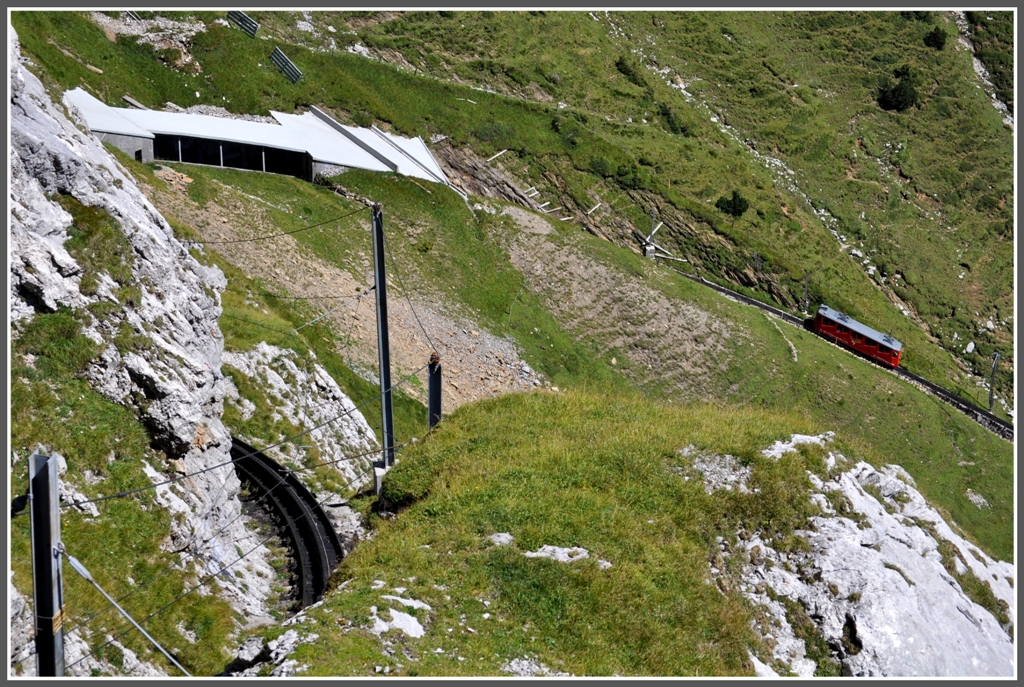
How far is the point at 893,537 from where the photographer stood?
2327cm

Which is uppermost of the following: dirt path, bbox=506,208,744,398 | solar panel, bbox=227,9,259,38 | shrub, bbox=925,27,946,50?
shrub, bbox=925,27,946,50

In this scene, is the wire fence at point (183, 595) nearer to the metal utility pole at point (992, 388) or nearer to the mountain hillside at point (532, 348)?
the mountain hillside at point (532, 348)

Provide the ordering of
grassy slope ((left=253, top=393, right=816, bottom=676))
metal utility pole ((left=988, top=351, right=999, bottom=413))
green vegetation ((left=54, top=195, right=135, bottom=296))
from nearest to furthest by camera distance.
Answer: grassy slope ((left=253, top=393, right=816, bottom=676)) → green vegetation ((left=54, top=195, right=135, bottom=296)) → metal utility pole ((left=988, top=351, right=999, bottom=413))

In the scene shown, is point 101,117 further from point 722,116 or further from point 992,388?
point 992,388

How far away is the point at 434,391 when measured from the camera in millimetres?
27000

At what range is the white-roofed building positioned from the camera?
50.7 metres

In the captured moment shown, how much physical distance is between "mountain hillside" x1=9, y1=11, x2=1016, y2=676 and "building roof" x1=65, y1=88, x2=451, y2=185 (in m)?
1.67

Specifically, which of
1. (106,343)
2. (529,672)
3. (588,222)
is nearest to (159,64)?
(588,222)

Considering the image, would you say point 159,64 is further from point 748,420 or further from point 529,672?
point 529,672

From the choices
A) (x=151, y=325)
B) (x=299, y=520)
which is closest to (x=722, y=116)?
(x=299, y=520)

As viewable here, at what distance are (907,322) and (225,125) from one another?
2528 inches

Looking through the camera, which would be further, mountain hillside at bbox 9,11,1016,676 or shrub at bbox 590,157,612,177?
shrub at bbox 590,157,612,177

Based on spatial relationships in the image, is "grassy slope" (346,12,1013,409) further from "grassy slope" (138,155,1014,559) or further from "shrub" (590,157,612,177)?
"grassy slope" (138,155,1014,559)

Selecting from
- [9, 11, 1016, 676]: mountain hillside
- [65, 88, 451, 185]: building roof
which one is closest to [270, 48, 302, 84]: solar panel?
[9, 11, 1016, 676]: mountain hillside
